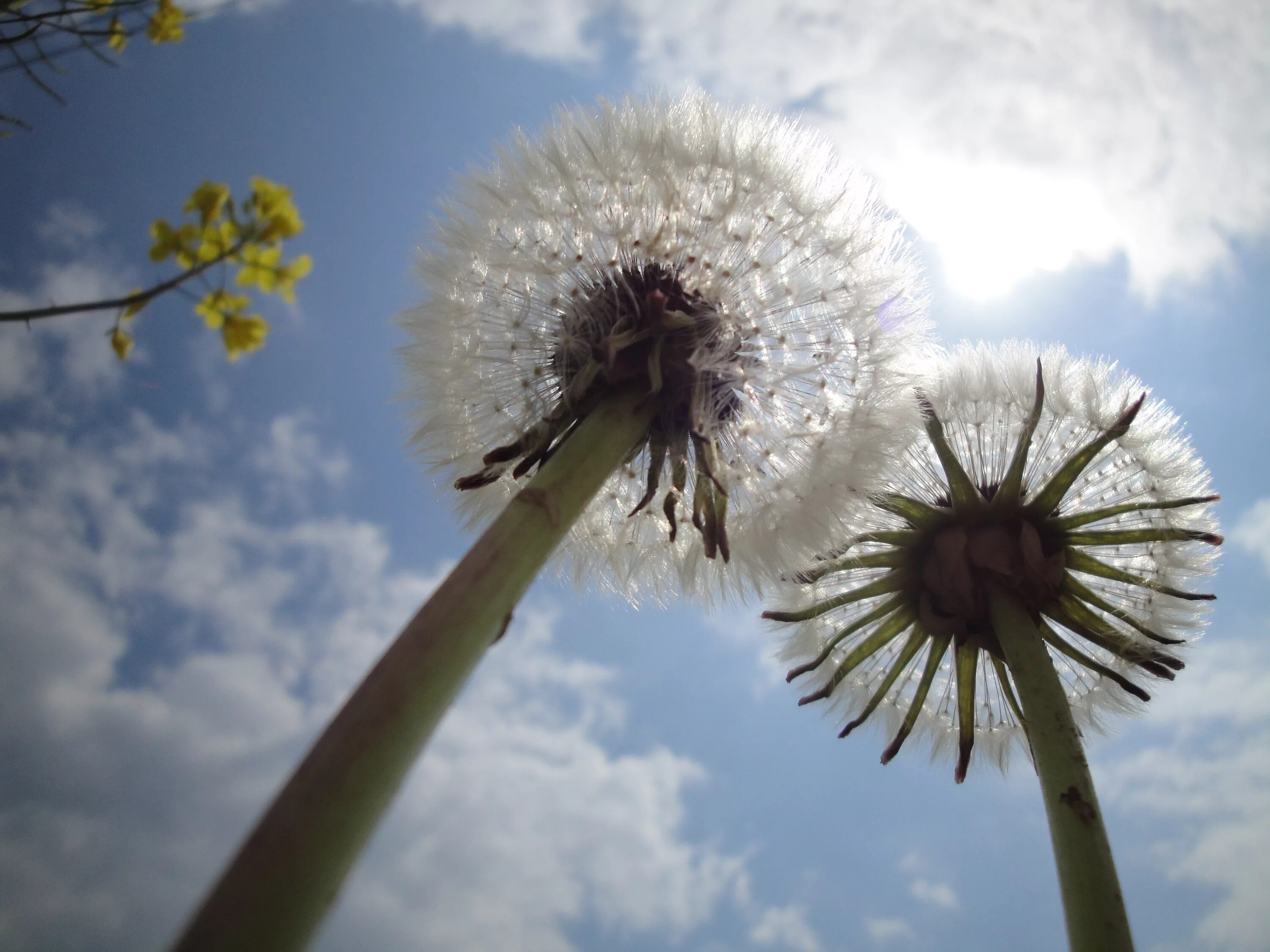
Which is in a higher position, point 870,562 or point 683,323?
point 870,562

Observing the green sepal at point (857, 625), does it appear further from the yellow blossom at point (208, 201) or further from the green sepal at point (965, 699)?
the yellow blossom at point (208, 201)

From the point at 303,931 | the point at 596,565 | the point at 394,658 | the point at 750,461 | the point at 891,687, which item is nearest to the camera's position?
the point at 303,931

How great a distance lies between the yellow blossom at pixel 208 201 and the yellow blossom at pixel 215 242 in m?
0.02

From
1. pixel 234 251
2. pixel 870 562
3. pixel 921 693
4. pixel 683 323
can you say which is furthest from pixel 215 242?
pixel 921 693

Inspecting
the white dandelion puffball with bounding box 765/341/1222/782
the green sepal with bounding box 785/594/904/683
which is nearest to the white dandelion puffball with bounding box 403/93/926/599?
the white dandelion puffball with bounding box 765/341/1222/782

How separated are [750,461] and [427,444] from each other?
116 centimetres

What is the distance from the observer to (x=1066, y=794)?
256 centimetres

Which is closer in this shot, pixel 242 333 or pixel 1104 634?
pixel 242 333

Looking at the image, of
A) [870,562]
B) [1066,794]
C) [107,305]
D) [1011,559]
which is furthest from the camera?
[870,562]

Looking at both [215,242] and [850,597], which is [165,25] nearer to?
[215,242]

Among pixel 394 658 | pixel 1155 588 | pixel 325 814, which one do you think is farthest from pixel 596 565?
pixel 1155 588

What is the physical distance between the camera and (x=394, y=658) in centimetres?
174

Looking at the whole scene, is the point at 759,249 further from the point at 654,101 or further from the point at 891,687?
the point at 891,687

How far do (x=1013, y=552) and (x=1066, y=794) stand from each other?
2.73ft
